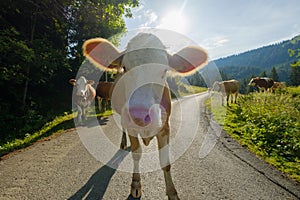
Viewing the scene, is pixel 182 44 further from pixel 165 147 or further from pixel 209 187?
pixel 209 187

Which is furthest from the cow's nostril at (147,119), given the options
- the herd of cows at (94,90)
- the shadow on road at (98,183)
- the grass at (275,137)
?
the grass at (275,137)

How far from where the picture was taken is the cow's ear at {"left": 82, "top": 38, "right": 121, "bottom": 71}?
321 centimetres

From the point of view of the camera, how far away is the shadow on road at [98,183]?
267 cm

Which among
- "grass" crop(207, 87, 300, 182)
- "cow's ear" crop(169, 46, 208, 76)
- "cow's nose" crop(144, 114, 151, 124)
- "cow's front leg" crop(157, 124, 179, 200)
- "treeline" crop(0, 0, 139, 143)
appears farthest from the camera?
"treeline" crop(0, 0, 139, 143)

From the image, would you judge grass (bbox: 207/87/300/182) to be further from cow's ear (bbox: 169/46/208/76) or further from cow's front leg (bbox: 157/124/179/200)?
cow's ear (bbox: 169/46/208/76)

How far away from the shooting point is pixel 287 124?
215 inches

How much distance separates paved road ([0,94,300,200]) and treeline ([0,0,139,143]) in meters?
3.59

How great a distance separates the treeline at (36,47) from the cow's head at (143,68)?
17.6 ft

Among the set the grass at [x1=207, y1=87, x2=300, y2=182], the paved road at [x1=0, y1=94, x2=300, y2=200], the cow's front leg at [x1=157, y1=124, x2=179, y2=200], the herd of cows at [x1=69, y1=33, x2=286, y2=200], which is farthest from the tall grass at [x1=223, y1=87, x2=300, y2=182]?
the herd of cows at [x1=69, y1=33, x2=286, y2=200]

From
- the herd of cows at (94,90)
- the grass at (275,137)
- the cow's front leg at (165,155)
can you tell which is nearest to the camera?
the cow's front leg at (165,155)

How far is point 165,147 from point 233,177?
4.53 feet

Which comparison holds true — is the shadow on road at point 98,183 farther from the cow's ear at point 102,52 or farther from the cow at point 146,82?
the cow's ear at point 102,52

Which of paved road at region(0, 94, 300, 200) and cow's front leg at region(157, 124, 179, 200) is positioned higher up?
cow's front leg at region(157, 124, 179, 200)

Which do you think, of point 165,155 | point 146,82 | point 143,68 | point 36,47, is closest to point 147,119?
point 146,82
